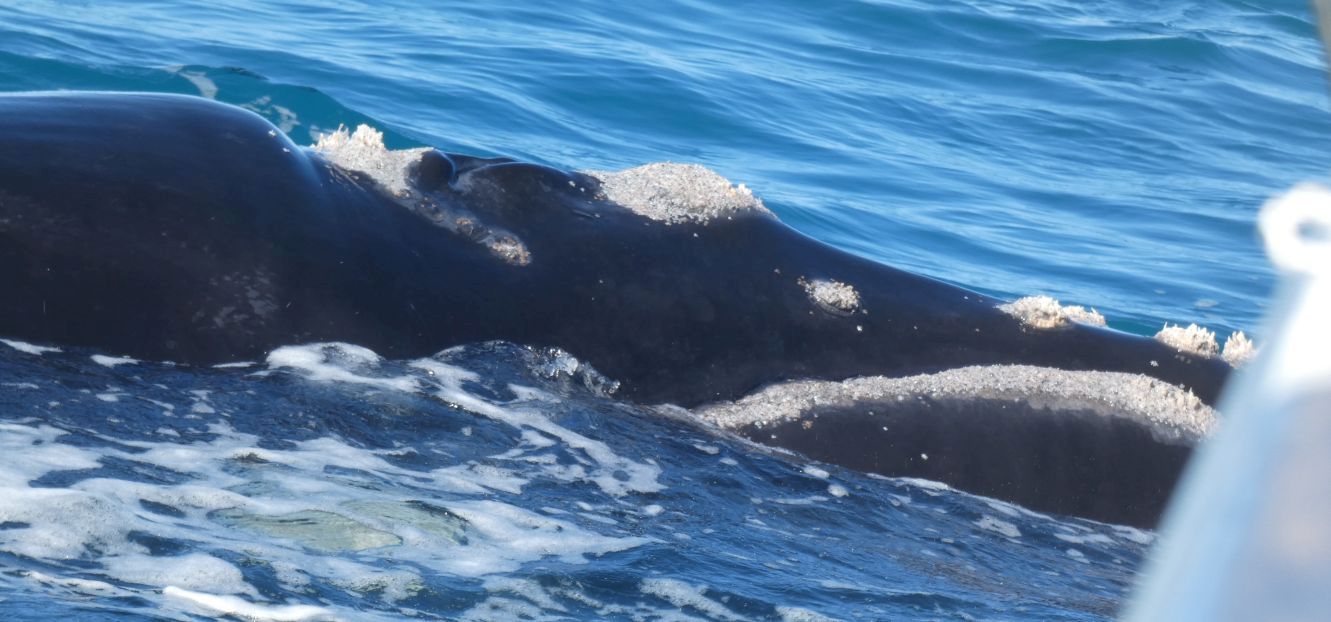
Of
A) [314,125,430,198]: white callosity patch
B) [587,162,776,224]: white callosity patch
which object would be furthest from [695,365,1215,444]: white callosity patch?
[314,125,430,198]: white callosity patch

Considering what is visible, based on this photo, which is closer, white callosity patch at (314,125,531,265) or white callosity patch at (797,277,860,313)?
white callosity patch at (314,125,531,265)

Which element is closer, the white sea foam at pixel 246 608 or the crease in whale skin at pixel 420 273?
the white sea foam at pixel 246 608

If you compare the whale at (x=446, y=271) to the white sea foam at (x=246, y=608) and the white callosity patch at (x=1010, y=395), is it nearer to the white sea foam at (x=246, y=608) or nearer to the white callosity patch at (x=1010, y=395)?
the white callosity patch at (x=1010, y=395)

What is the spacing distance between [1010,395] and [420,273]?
201 cm

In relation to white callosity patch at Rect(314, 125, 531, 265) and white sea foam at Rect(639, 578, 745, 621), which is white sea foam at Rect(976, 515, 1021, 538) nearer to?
white sea foam at Rect(639, 578, 745, 621)

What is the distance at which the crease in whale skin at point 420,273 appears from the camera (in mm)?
4043

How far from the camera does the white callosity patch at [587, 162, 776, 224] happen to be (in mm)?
4777

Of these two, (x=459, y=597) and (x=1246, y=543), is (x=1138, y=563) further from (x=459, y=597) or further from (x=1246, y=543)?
(x=1246, y=543)

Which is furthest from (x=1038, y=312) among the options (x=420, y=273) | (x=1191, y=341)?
(x=420, y=273)

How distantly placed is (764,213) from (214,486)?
2.16 m

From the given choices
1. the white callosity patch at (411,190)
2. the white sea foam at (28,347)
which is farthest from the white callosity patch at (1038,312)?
the white sea foam at (28,347)

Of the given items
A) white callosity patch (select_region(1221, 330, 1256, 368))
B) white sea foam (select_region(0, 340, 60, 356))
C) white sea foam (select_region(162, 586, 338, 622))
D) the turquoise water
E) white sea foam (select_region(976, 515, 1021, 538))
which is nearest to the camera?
white sea foam (select_region(162, 586, 338, 622))

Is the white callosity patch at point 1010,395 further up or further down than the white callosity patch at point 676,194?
further down

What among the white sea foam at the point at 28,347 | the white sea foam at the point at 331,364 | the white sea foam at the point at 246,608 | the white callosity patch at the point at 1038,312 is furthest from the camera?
the white callosity patch at the point at 1038,312
